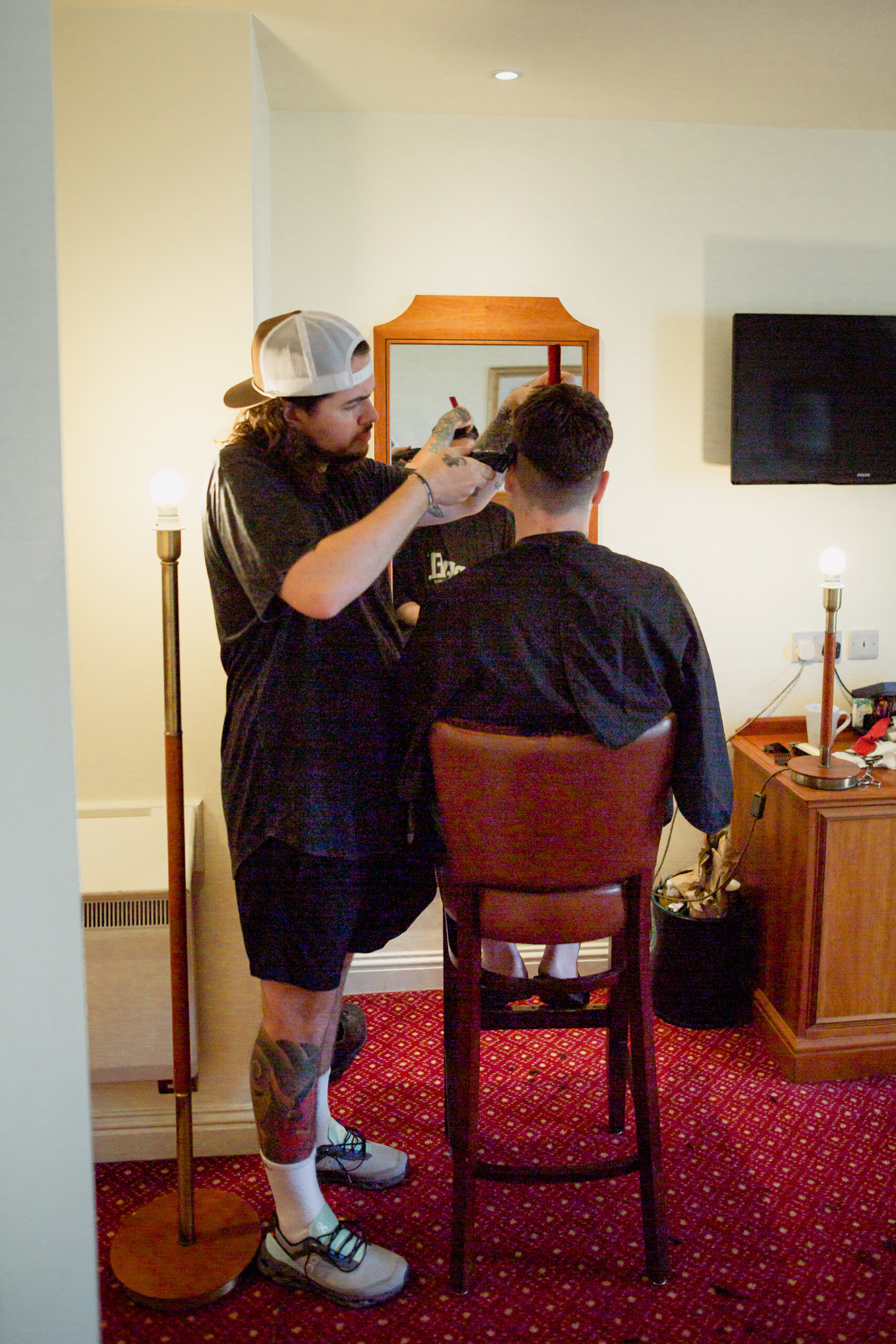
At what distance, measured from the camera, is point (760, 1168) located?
2109mm

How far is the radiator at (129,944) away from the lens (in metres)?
2.01

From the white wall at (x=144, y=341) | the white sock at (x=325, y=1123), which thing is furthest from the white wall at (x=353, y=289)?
the white sock at (x=325, y=1123)

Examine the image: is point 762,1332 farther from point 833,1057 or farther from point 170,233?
point 170,233

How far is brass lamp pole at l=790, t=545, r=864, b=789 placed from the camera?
2400 millimetres

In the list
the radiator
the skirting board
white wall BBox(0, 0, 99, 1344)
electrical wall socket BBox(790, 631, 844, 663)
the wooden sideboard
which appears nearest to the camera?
white wall BBox(0, 0, 99, 1344)

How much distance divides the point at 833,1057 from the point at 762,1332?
34.6 inches

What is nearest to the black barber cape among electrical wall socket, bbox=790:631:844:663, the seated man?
the seated man

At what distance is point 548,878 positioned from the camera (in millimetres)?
1595

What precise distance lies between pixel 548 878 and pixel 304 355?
0.90 metres

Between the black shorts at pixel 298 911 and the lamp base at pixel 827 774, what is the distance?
1206 mm

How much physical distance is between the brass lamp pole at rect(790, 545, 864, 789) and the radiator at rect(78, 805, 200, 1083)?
1.42 metres

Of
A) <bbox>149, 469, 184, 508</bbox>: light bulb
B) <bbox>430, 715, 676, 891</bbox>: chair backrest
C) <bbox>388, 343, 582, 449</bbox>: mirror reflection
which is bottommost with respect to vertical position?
<bbox>430, 715, 676, 891</bbox>: chair backrest

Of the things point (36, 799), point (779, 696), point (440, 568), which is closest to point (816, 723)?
point (779, 696)

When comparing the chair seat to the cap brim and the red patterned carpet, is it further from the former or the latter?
the cap brim
